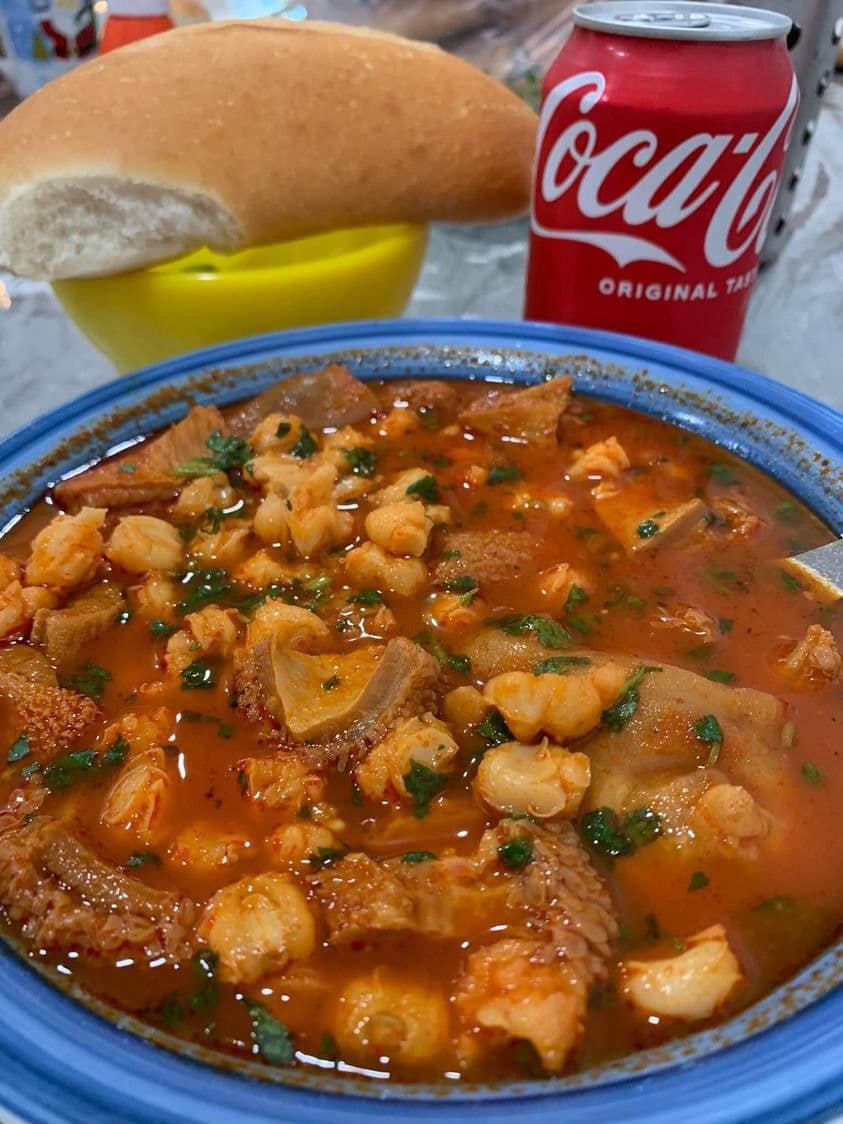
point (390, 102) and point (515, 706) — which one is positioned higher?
point (390, 102)

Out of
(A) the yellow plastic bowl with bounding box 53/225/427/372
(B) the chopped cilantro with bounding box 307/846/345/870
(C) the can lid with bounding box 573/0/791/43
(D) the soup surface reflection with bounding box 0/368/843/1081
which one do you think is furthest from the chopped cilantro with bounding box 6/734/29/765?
(C) the can lid with bounding box 573/0/791/43

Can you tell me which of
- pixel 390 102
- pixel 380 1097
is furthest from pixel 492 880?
pixel 390 102

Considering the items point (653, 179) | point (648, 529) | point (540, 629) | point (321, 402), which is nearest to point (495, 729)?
point (540, 629)

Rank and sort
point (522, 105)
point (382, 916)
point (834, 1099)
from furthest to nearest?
point (522, 105)
point (382, 916)
point (834, 1099)

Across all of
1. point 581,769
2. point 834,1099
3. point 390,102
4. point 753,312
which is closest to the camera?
point 834,1099

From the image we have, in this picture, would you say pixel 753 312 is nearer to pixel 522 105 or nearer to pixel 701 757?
pixel 522 105
